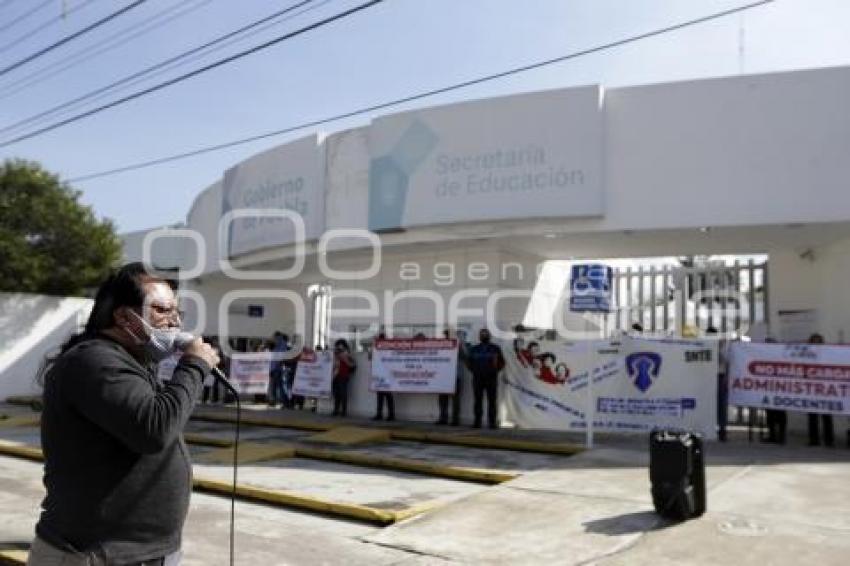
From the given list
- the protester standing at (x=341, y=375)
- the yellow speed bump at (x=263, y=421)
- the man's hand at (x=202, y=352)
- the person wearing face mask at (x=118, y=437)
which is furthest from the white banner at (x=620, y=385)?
the person wearing face mask at (x=118, y=437)

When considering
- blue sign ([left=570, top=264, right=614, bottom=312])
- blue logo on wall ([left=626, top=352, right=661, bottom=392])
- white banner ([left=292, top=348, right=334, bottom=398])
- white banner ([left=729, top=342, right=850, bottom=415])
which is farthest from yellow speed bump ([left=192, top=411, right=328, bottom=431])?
white banner ([left=729, top=342, right=850, bottom=415])

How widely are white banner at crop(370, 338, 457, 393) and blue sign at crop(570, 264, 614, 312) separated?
4.25m

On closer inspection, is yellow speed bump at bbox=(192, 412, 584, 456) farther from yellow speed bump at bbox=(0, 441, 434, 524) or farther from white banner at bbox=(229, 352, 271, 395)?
yellow speed bump at bbox=(0, 441, 434, 524)

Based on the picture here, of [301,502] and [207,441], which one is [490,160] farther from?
[301,502]

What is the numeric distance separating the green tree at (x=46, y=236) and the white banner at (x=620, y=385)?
1509 cm

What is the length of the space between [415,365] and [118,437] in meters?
13.7

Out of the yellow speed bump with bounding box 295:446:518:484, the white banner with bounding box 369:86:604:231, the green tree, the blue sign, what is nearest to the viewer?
the yellow speed bump with bounding box 295:446:518:484

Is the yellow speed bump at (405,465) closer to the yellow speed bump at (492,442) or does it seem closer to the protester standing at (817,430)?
the yellow speed bump at (492,442)

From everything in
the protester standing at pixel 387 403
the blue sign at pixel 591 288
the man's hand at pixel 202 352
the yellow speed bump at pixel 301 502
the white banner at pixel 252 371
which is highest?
the blue sign at pixel 591 288

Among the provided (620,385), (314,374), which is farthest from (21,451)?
(620,385)

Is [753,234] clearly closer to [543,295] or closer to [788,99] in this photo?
[788,99]

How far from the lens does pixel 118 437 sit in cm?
266

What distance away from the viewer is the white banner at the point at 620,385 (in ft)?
43.8

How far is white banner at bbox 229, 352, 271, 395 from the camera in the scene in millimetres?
20344
